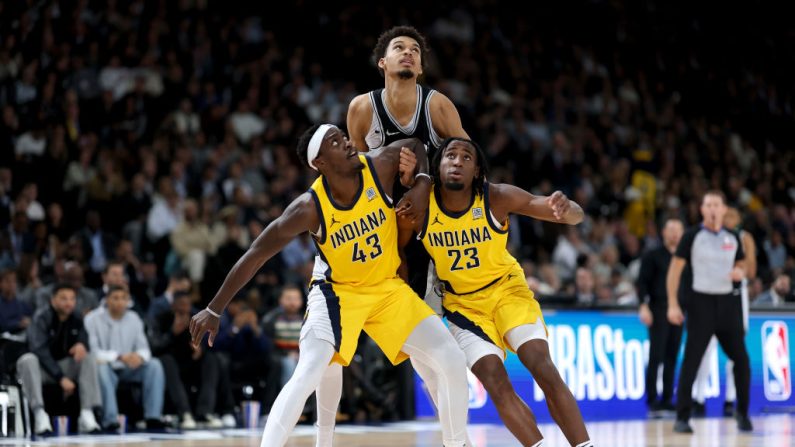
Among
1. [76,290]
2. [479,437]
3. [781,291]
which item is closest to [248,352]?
[76,290]

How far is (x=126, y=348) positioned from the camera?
1034 centimetres

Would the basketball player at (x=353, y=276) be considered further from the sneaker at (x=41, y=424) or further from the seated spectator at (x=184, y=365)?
the seated spectator at (x=184, y=365)

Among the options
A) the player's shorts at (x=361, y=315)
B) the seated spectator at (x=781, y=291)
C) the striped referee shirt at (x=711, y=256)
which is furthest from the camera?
the seated spectator at (x=781, y=291)

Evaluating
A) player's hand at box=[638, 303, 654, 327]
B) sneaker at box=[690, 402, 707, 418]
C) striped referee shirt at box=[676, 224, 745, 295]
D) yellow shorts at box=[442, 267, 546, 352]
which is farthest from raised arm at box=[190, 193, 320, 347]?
sneaker at box=[690, 402, 707, 418]

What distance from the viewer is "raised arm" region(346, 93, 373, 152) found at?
697 cm

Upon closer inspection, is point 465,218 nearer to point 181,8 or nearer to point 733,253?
point 733,253

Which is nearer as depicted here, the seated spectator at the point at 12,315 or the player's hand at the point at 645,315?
the seated spectator at the point at 12,315

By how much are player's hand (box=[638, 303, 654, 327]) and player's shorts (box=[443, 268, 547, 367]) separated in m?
5.10

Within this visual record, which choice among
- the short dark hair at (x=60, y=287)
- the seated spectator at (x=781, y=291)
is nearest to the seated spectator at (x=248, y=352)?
the short dark hair at (x=60, y=287)

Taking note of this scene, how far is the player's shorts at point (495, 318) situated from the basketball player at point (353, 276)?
23 centimetres

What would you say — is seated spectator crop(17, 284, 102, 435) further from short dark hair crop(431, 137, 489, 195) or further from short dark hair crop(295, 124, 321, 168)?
short dark hair crop(431, 137, 489, 195)

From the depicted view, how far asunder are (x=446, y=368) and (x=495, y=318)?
1.83 feet

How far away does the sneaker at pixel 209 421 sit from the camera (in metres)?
10.6

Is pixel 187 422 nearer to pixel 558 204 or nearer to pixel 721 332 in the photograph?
pixel 721 332
